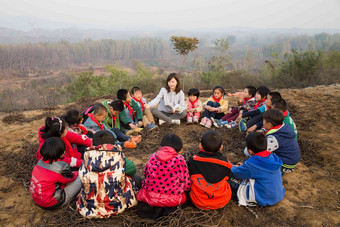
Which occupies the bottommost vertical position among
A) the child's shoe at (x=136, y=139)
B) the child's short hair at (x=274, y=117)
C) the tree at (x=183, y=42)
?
the child's shoe at (x=136, y=139)

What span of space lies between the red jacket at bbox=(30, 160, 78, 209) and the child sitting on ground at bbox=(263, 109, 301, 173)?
8.62 ft

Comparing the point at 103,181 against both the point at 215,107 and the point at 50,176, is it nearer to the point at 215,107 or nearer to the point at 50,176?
the point at 50,176

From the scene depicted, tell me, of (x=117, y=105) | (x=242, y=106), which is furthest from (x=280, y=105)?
(x=117, y=105)

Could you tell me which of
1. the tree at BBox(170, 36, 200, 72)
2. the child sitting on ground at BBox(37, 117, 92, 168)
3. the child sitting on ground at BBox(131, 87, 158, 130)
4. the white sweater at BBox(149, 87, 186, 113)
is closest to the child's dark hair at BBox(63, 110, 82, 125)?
the child sitting on ground at BBox(37, 117, 92, 168)

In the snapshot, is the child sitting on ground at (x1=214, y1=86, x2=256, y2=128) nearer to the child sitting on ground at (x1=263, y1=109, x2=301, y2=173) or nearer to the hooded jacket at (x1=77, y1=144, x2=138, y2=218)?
the child sitting on ground at (x1=263, y1=109, x2=301, y2=173)

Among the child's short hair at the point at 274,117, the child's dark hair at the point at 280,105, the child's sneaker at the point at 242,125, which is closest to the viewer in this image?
the child's short hair at the point at 274,117

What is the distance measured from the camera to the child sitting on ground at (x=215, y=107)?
4.91 metres

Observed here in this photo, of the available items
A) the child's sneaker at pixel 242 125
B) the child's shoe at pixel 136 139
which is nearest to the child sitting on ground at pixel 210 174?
the child's shoe at pixel 136 139

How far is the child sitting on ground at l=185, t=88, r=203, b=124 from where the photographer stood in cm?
495

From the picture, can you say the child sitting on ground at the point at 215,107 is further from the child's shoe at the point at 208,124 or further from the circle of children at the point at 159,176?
the circle of children at the point at 159,176

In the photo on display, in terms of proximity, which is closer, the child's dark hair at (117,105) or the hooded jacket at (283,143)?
the hooded jacket at (283,143)

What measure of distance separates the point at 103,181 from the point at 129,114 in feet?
8.37

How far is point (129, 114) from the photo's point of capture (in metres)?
4.41

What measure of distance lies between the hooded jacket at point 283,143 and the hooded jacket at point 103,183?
1.99 metres
